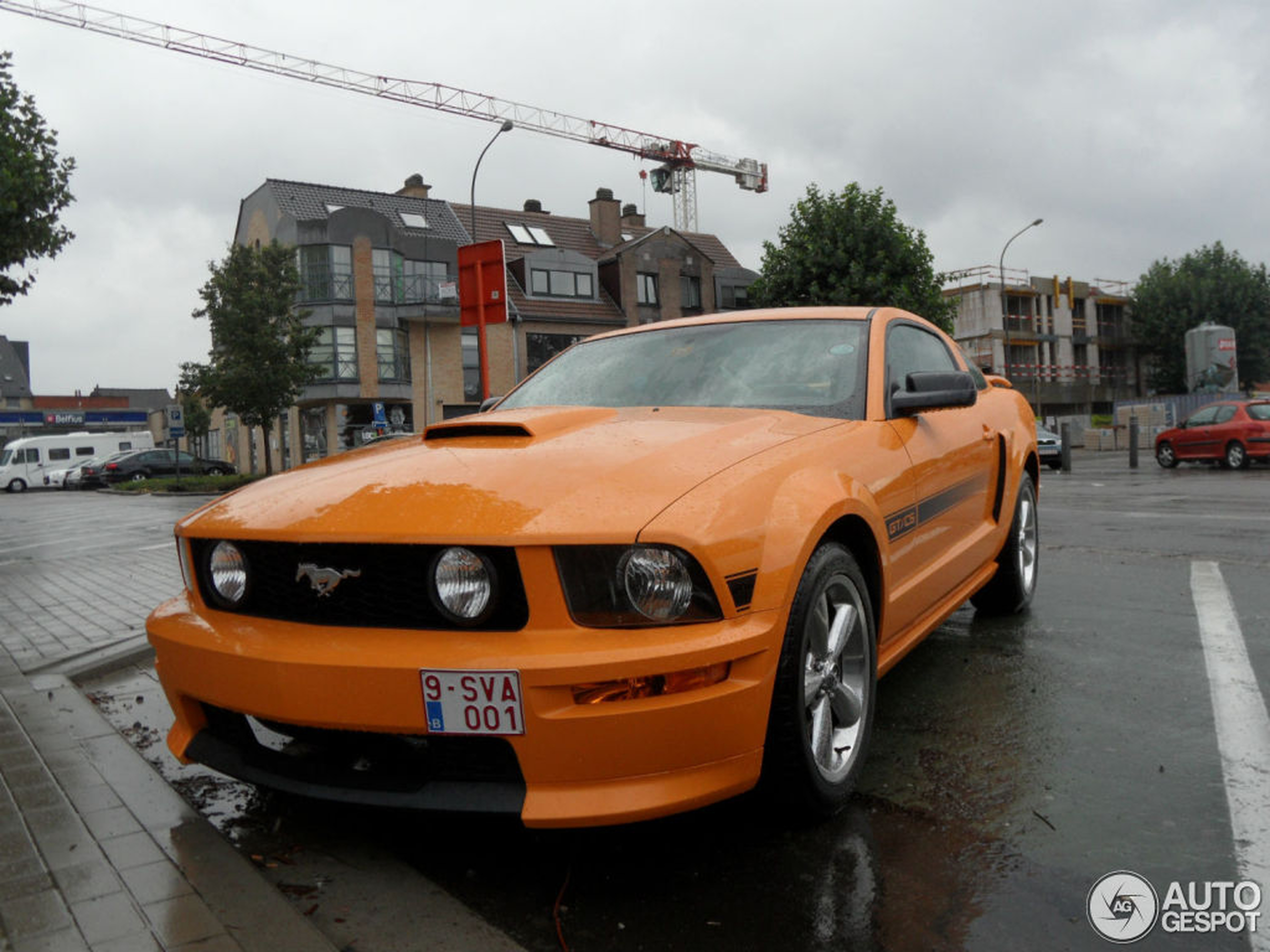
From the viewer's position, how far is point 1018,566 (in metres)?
5.10

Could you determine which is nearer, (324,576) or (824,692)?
(324,576)

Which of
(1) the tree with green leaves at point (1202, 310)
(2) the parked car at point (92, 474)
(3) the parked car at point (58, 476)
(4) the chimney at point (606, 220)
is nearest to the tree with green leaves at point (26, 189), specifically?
(2) the parked car at point (92, 474)

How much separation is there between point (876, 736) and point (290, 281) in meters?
30.4

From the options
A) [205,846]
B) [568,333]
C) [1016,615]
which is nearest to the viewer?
[205,846]

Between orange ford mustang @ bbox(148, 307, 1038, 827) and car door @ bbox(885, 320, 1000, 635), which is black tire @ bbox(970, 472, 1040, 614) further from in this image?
orange ford mustang @ bbox(148, 307, 1038, 827)

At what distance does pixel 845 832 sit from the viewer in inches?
106

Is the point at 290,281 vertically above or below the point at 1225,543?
above

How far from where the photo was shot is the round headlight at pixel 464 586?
230 cm

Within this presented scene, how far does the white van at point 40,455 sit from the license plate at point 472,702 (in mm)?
45676

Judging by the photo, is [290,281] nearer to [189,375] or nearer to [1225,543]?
[189,375]

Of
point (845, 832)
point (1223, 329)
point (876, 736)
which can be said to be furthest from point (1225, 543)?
point (1223, 329)

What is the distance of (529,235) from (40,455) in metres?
22.6

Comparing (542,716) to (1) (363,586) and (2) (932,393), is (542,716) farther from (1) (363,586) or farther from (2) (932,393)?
(2) (932,393)

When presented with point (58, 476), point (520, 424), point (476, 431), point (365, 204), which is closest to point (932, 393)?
point (520, 424)
